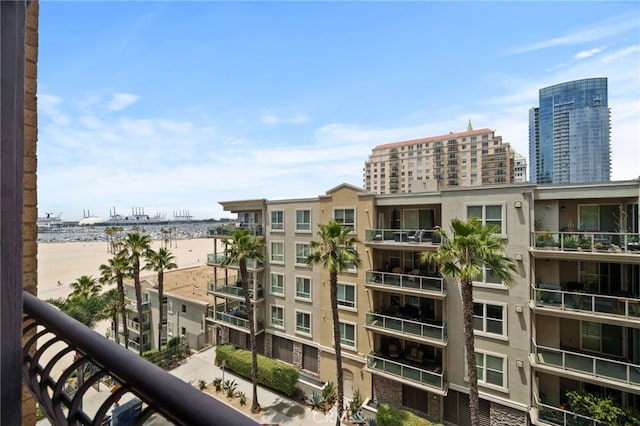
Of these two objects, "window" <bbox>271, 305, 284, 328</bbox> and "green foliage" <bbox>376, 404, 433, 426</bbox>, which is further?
"window" <bbox>271, 305, 284, 328</bbox>

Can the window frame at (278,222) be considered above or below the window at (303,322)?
above

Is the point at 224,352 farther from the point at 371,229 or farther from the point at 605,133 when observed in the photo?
the point at 605,133

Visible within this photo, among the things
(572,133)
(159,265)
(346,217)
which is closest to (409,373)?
(346,217)

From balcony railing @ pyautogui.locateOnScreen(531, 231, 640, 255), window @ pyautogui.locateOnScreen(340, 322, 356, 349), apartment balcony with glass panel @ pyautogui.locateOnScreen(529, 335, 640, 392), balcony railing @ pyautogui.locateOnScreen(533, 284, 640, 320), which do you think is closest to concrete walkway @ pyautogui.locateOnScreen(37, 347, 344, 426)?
window @ pyautogui.locateOnScreen(340, 322, 356, 349)

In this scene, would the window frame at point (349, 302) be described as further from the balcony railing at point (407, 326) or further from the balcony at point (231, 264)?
the balcony at point (231, 264)

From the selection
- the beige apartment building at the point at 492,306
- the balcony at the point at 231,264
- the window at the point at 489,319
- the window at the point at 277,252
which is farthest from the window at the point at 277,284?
the window at the point at 489,319

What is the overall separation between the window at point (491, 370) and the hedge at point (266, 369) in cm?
968

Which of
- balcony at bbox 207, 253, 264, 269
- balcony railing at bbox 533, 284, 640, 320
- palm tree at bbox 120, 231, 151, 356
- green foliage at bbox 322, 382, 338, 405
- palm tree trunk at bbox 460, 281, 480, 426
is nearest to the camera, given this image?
balcony railing at bbox 533, 284, 640, 320

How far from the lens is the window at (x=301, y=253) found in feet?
62.6

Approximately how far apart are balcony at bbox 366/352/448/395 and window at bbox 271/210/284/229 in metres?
9.78

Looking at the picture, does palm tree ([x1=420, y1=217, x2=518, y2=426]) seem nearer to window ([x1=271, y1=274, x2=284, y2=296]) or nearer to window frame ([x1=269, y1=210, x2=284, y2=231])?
window frame ([x1=269, y1=210, x2=284, y2=231])

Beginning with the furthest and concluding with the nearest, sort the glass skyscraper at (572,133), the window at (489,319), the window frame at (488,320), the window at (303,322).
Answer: the glass skyscraper at (572,133), the window at (303,322), the window at (489,319), the window frame at (488,320)

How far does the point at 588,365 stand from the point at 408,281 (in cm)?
720

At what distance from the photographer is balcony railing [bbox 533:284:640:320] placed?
1064cm
